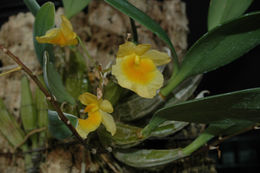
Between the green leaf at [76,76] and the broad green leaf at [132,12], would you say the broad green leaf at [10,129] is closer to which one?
the green leaf at [76,76]

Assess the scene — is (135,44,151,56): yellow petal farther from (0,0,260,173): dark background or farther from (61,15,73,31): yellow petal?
(0,0,260,173): dark background

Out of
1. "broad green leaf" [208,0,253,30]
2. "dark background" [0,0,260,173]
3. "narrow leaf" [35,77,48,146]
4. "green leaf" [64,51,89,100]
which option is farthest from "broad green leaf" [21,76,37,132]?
"dark background" [0,0,260,173]

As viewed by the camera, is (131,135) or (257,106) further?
(131,135)

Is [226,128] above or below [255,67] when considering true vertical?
above

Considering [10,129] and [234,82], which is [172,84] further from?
[234,82]

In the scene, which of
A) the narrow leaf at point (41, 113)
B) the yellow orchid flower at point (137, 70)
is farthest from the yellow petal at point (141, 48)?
the narrow leaf at point (41, 113)

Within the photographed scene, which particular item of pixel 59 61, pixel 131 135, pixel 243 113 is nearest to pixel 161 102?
pixel 131 135

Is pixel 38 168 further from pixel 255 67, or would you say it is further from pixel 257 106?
pixel 255 67

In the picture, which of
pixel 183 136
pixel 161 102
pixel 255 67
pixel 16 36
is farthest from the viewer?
pixel 255 67
